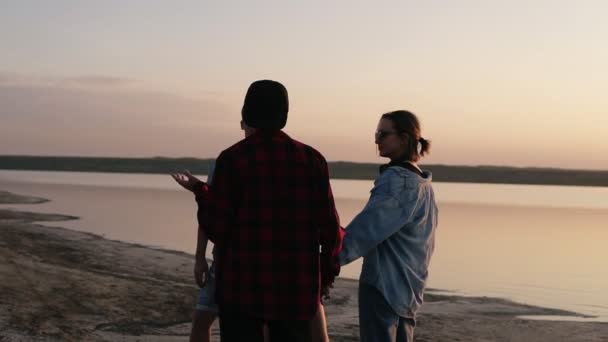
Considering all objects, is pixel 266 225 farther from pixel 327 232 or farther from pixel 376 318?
pixel 376 318

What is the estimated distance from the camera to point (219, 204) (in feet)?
11.0

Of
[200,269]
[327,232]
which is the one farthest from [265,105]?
[200,269]

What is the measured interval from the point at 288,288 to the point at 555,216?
36831 millimetres

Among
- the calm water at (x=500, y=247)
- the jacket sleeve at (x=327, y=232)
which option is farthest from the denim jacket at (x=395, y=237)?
the calm water at (x=500, y=247)

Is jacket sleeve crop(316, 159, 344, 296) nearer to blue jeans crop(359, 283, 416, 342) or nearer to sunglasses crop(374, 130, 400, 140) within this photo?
blue jeans crop(359, 283, 416, 342)

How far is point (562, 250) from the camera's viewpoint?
22.2 metres

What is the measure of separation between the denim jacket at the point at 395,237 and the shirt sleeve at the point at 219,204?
2.47 feet

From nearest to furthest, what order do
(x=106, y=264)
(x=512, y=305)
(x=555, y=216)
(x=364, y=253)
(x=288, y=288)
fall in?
1. (x=288, y=288)
2. (x=364, y=253)
3. (x=512, y=305)
4. (x=106, y=264)
5. (x=555, y=216)

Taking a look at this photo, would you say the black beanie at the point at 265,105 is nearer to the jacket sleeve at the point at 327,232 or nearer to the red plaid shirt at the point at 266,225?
the red plaid shirt at the point at 266,225

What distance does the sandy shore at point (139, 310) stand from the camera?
316 inches

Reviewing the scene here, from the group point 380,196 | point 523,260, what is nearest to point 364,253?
point 380,196

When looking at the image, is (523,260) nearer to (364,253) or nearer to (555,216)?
(364,253)

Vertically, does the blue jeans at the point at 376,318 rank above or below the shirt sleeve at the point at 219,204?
below

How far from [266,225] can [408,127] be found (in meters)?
1.07
